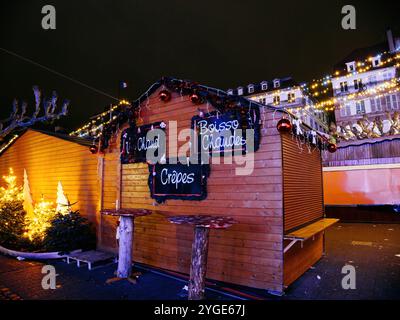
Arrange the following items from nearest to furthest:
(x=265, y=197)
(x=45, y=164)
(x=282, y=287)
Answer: (x=282, y=287)
(x=265, y=197)
(x=45, y=164)

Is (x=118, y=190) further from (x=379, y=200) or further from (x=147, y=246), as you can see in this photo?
(x=379, y=200)

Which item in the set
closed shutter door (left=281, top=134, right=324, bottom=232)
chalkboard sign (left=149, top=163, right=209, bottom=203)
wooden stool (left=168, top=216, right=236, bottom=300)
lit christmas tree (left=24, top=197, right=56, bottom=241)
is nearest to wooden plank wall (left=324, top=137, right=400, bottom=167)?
closed shutter door (left=281, top=134, right=324, bottom=232)

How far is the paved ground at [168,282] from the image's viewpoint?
4.92 m

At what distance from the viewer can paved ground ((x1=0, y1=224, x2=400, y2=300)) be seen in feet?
16.1

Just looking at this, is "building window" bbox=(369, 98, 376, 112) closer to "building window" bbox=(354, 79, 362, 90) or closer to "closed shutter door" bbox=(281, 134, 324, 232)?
"building window" bbox=(354, 79, 362, 90)

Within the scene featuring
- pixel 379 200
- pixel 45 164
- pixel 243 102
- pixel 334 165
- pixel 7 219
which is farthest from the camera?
pixel 334 165

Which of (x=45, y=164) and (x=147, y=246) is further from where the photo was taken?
(x=45, y=164)

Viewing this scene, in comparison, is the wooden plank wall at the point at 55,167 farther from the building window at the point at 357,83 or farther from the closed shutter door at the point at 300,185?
the building window at the point at 357,83

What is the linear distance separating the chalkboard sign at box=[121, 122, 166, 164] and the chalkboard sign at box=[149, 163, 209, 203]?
1.77ft

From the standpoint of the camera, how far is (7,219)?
943 centimetres

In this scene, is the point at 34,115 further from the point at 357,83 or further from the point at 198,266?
the point at 357,83

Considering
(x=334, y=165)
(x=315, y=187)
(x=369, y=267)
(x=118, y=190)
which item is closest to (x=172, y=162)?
(x=118, y=190)

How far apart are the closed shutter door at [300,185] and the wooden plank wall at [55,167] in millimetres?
5972
